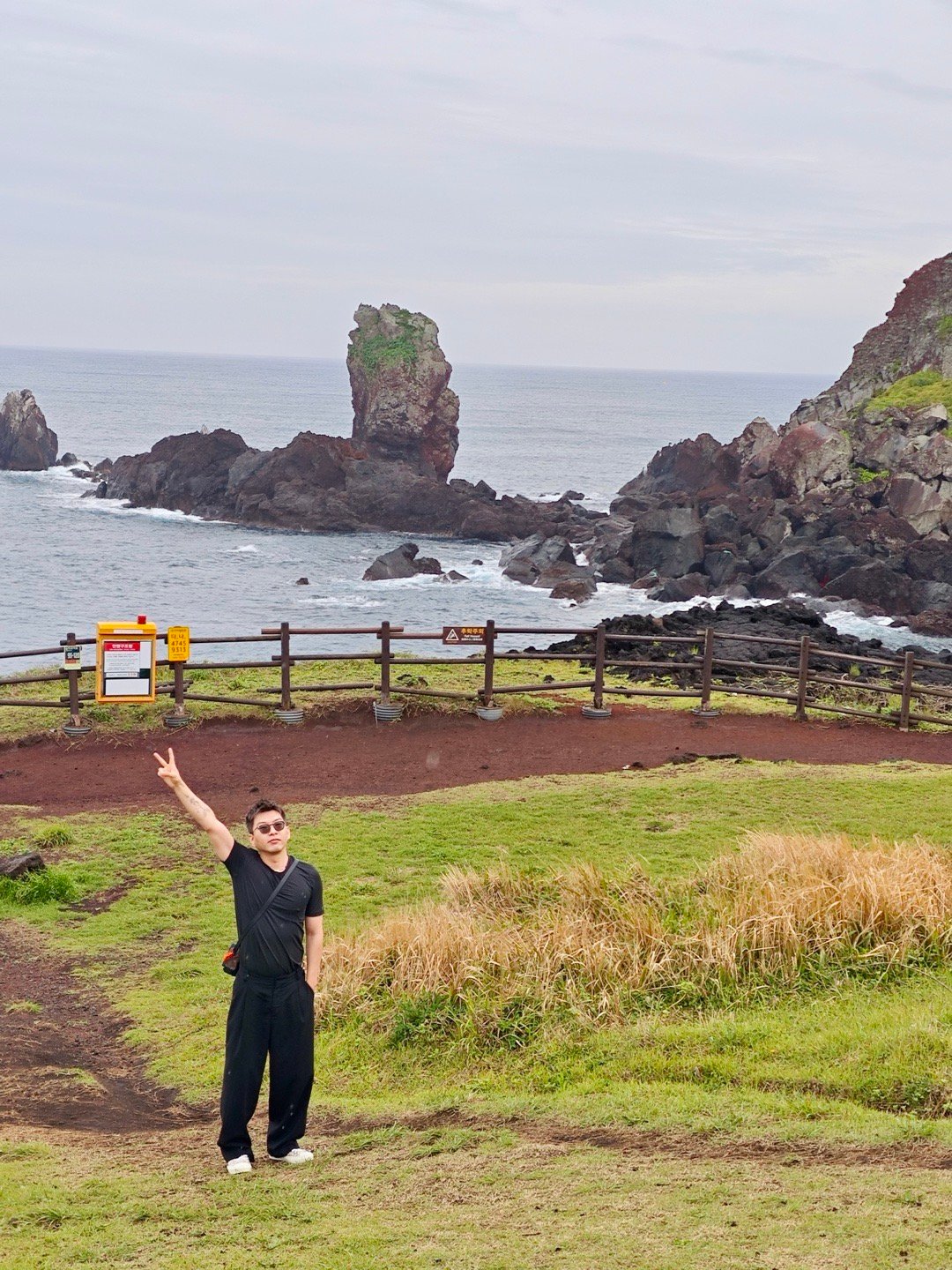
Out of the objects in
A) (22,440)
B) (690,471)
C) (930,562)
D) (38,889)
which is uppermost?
(22,440)

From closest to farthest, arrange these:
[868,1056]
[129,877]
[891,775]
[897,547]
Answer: [868,1056] < [129,877] < [891,775] < [897,547]

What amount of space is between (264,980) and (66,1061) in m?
3.12

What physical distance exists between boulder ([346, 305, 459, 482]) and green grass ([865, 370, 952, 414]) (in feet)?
80.1

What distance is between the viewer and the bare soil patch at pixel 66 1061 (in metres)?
7.85

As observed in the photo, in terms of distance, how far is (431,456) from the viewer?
8044cm

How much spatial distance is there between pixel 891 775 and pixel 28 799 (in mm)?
10254

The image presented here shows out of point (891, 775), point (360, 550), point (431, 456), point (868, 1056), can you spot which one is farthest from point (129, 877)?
point (431, 456)

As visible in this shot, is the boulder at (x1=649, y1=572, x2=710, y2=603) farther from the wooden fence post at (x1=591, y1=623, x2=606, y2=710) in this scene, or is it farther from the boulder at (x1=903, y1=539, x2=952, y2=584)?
the wooden fence post at (x1=591, y1=623, x2=606, y2=710)

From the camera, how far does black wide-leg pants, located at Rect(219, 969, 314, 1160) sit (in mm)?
6414

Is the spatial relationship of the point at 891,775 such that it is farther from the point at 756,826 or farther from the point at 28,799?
the point at 28,799

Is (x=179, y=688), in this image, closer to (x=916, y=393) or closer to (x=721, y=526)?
(x=721, y=526)

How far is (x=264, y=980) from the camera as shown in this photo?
6406 mm

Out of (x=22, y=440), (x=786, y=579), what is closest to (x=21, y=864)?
(x=786, y=579)

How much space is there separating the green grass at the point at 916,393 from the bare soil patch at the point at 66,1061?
190 ft
